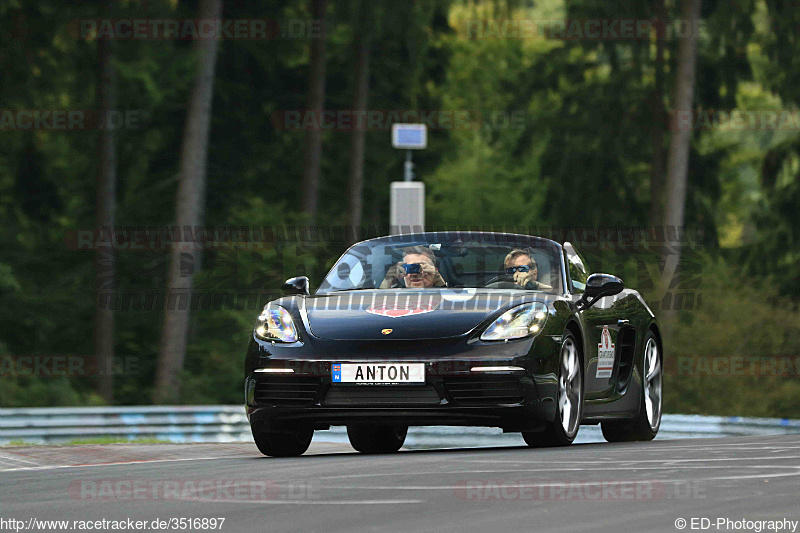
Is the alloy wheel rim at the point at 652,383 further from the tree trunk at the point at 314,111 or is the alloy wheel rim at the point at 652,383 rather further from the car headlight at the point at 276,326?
the tree trunk at the point at 314,111

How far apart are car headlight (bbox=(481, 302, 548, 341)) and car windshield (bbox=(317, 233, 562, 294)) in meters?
0.88

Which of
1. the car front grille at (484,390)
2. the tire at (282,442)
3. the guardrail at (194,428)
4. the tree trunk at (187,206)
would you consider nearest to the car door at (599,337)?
the car front grille at (484,390)

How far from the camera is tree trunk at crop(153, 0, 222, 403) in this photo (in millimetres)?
32031

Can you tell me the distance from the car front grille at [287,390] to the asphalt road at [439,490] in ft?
1.32

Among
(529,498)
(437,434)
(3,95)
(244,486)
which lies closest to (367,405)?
(244,486)

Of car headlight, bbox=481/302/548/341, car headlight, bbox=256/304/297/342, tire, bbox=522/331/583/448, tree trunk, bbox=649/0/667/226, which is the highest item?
car headlight, bbox=481/302/548/341

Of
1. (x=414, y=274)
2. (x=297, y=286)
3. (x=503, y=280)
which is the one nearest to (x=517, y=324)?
(x=503, y=280)

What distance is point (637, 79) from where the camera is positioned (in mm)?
42062

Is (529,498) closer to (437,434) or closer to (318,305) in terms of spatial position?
(318,305)

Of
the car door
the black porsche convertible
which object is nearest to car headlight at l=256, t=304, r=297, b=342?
the black porsche convertible

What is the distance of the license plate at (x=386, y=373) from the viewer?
1085 centimetres

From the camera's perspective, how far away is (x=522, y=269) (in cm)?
1236

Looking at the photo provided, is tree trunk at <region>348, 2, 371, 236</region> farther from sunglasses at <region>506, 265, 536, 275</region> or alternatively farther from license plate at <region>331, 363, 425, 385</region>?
license plate at <region>331, 363, 425, 385</region>

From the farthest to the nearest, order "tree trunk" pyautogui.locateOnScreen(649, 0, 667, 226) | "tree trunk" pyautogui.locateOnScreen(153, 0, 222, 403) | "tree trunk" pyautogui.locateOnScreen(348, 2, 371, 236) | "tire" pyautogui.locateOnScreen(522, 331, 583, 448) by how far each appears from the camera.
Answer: "tree trunk" pyautogui.locateOnScreen(348, 2, 371, 236)
"tree trunk" pyautogui.locateOnScreen(649, 0, 667, 226)
"tree trunk" pyautogui.locateOnScreen(153, 0, 222, 403)
"tire" pyautogui.locateOnScreen(522, 331, 583, 448)
